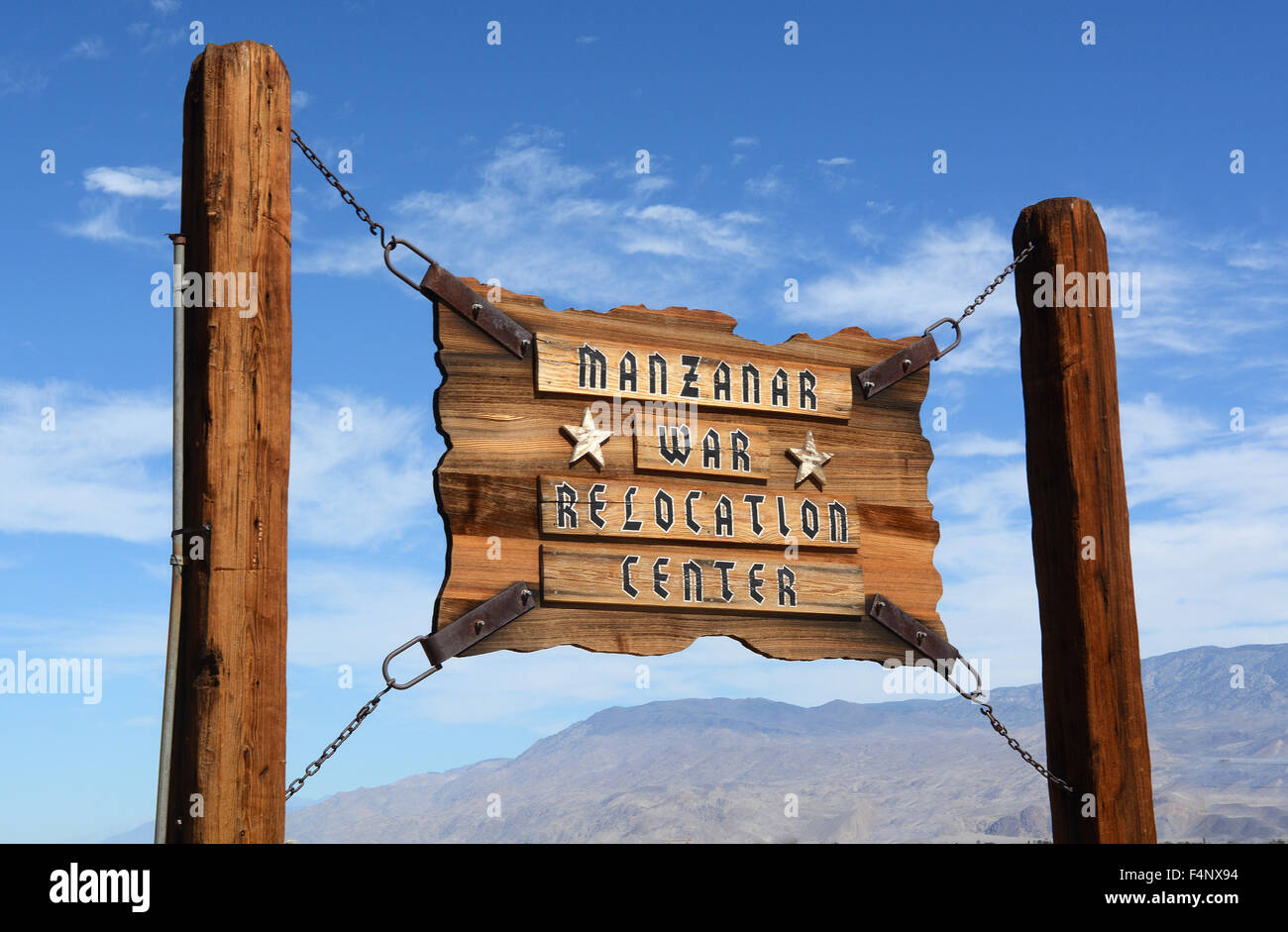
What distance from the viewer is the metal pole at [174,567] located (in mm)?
4398

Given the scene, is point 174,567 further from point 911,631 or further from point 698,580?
point 911,631

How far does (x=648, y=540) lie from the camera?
554 cm

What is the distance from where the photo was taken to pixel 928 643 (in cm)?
599

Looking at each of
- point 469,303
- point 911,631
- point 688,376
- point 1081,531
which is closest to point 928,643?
point 911,631

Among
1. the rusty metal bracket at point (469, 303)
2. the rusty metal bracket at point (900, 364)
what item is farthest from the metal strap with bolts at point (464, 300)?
the rusty metal bracket at point (900, 364)

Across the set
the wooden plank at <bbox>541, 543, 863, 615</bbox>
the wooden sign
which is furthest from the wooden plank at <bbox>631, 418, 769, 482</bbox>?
the wooden plank at <bbox>541, 543, 863, 615</bbox>

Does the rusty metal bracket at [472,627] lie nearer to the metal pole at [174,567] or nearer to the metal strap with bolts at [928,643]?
the metal pole at [174,567]

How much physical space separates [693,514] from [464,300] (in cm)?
138

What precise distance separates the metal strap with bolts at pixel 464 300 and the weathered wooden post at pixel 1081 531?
268cm

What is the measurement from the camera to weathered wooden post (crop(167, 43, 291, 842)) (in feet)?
14.3

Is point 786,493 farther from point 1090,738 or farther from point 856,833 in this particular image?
point 856,833

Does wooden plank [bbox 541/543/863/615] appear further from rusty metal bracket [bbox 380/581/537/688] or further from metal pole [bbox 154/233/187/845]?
metal pole [bbox 154/233/187/845]
